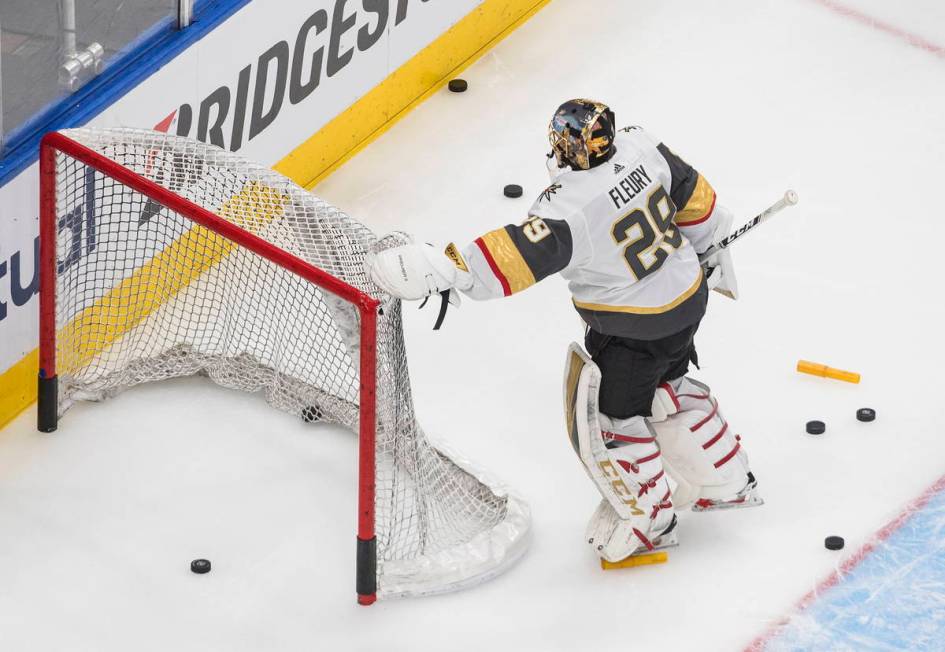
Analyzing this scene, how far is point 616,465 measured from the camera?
17.3 feet

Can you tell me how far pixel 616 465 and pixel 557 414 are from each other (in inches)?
25.9

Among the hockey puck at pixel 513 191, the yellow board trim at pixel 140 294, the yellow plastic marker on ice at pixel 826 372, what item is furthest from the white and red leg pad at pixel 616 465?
the hockey puck at pixel 513 191

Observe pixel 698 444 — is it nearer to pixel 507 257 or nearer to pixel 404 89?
pixel 507 257

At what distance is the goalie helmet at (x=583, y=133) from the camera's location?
4.96 meters

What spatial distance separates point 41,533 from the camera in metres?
5.42

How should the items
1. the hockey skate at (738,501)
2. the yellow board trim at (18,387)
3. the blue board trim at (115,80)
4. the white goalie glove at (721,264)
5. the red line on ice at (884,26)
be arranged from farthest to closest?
the red line on ice at (884,26)
the yellow board trim at (18,387)
the blue board trim at (115,80)
the hockey skate at (738,501)
the white goalie glove at (721,264)

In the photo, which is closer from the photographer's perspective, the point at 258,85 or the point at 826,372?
the point at 826,372

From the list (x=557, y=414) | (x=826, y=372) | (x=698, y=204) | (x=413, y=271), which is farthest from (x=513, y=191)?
(x=413, y=271)

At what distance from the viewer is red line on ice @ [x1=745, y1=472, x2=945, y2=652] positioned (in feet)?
17.0

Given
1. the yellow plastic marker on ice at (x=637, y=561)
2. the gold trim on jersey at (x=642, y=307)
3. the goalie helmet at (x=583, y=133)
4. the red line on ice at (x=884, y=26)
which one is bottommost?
the yellow plastic marker on ice at (x=637, y=561)

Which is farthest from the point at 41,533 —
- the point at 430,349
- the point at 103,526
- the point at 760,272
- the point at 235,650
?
the point at 760,272

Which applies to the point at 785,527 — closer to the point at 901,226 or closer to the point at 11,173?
the point at 901,226

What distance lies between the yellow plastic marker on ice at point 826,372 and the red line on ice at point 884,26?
1865 mm

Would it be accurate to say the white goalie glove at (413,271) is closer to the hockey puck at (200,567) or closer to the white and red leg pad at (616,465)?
the white and red leg pad at (616,465)
